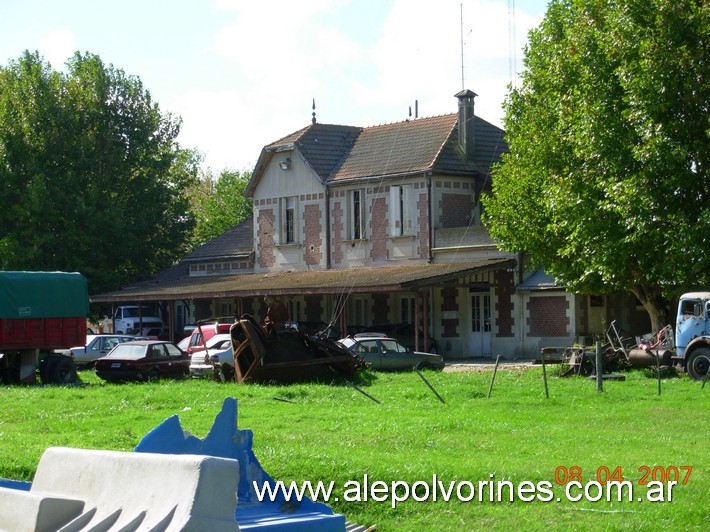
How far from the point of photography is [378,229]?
46.6 m

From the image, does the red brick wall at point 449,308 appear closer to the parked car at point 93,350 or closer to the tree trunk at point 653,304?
the tree trunk at point 653,304

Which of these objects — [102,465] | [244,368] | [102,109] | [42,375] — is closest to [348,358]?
[244,368]

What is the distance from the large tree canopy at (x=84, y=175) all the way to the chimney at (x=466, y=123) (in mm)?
19185

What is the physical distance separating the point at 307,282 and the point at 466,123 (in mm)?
9674

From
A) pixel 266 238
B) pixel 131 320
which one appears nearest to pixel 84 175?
pixel 131 320

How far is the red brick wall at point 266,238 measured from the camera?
5166cm

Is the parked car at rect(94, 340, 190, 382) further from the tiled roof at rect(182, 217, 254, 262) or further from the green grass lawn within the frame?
the tiled roof at rect(182, 217, 254, 262)

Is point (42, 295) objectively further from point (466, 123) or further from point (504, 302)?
point (466, 123)

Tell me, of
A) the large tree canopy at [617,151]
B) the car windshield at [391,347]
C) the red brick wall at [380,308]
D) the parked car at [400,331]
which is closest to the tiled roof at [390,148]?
the red brick wall at [380,308]

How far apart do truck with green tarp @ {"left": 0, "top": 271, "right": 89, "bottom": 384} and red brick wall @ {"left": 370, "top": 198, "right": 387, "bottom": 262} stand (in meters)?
16.2

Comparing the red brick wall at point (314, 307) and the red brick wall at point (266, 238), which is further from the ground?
the red brick wall at point (266, 238)

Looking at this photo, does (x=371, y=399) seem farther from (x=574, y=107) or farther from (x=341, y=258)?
(x=341, y=258)

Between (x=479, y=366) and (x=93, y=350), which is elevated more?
(x=93, y=350)

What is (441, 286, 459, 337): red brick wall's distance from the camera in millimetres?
44062
